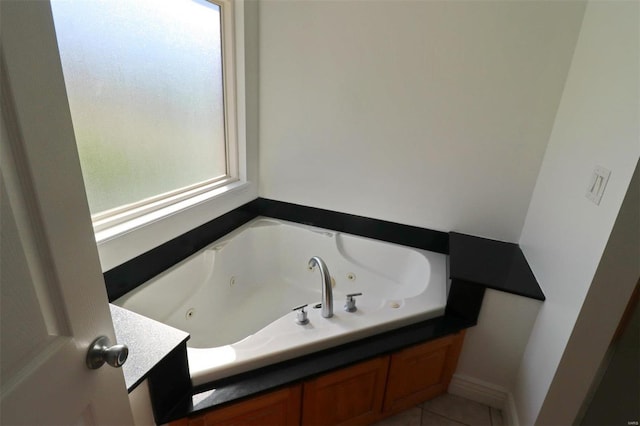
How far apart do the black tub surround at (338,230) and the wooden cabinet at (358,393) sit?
0.05m

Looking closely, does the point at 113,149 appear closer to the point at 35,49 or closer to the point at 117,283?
the point at 117,283

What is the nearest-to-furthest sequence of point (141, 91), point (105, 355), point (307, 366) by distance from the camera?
point (105, 355) < point (307, 366) < point (141, 91)

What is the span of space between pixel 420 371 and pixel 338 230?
988mm

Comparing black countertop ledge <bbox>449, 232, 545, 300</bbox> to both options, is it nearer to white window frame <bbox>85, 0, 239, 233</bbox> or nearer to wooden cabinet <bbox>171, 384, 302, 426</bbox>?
wooden cabinet <bbox>171, 384, 302, 426</bbox>

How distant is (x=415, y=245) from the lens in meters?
2.06

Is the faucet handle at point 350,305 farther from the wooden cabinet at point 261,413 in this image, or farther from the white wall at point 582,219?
the white wall at point 582,219

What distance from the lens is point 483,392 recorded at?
5.49ft

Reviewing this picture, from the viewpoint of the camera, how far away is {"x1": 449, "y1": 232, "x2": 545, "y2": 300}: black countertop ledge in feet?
4.83

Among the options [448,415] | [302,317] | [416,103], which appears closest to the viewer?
[302,317]

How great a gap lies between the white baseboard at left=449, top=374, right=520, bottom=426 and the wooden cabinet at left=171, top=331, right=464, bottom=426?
0.21 ft

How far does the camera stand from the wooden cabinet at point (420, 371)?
1459mm

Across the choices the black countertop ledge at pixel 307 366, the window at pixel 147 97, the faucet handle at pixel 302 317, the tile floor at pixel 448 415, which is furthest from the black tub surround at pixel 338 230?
the tile floor at pixel 448 415

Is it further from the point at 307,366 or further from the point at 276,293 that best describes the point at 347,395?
the point at 276,293

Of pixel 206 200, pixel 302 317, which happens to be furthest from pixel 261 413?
pixel 206 200
